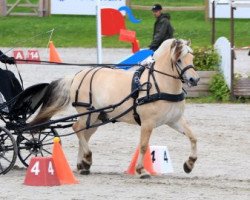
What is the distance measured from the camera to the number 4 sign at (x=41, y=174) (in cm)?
1153

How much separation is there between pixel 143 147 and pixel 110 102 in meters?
0.70

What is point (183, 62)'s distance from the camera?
12164 mm

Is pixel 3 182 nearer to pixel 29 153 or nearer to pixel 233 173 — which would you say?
pixel 29 153

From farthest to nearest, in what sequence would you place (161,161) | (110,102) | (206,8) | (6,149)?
(206,8), (161,161), (6,149), (110,102)

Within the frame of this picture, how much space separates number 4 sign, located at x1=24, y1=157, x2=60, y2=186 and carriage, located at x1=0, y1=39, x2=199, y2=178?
0.69m

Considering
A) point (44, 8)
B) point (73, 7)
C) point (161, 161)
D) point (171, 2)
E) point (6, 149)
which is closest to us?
point (6, 149)

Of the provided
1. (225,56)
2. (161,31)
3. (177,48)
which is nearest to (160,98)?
(177,48)

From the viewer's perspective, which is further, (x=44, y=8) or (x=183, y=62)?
(x=44, y=8)

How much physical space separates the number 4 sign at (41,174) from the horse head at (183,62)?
6.10ft

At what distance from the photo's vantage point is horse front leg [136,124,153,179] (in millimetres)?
12211

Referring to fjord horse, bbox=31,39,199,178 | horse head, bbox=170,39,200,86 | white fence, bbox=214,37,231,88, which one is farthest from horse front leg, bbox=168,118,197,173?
white fence, bbox=214,37,231,88

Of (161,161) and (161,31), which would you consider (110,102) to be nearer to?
(161,161)

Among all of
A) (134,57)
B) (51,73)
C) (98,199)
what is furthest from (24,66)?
(98,199)

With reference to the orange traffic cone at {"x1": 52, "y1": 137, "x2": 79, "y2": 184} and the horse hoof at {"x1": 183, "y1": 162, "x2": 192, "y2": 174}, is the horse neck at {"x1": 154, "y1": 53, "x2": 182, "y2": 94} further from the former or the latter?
the orange traffic cone at {"x1": 52, "y1": 137, "x2": 79, "y2": 184}
